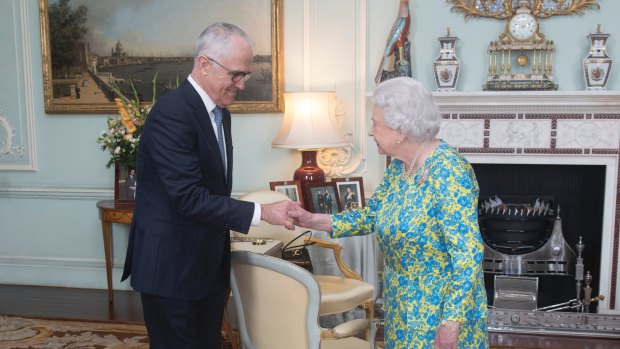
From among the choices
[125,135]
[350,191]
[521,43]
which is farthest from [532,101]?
[125,135]

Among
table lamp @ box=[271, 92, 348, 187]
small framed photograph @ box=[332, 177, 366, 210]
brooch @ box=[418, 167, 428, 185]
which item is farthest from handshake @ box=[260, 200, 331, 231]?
small framed photograph @ box=[332, 177, 366, 210]

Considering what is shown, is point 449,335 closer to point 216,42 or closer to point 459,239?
point 459,239

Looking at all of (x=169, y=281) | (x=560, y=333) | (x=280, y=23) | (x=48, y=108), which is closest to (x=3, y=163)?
(x=48, y=108)

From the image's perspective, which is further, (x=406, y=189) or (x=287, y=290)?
(x=287, y=290)

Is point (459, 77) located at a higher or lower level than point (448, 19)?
lower

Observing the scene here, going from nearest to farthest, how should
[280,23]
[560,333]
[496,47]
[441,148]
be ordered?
[441,148] < [560,333] < [496,47] < [280,23]

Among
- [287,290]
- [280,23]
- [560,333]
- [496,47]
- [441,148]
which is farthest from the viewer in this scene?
[280,23]

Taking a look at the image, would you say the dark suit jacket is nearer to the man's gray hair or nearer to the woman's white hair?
the man's gray hair

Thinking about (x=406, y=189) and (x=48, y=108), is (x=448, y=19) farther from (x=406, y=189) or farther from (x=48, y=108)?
(x=48, y=108)

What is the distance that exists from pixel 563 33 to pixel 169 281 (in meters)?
3.30

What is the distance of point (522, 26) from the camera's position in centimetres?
407

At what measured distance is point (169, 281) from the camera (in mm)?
2033

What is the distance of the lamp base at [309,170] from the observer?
13.7ft

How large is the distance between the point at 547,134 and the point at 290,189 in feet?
5.90
